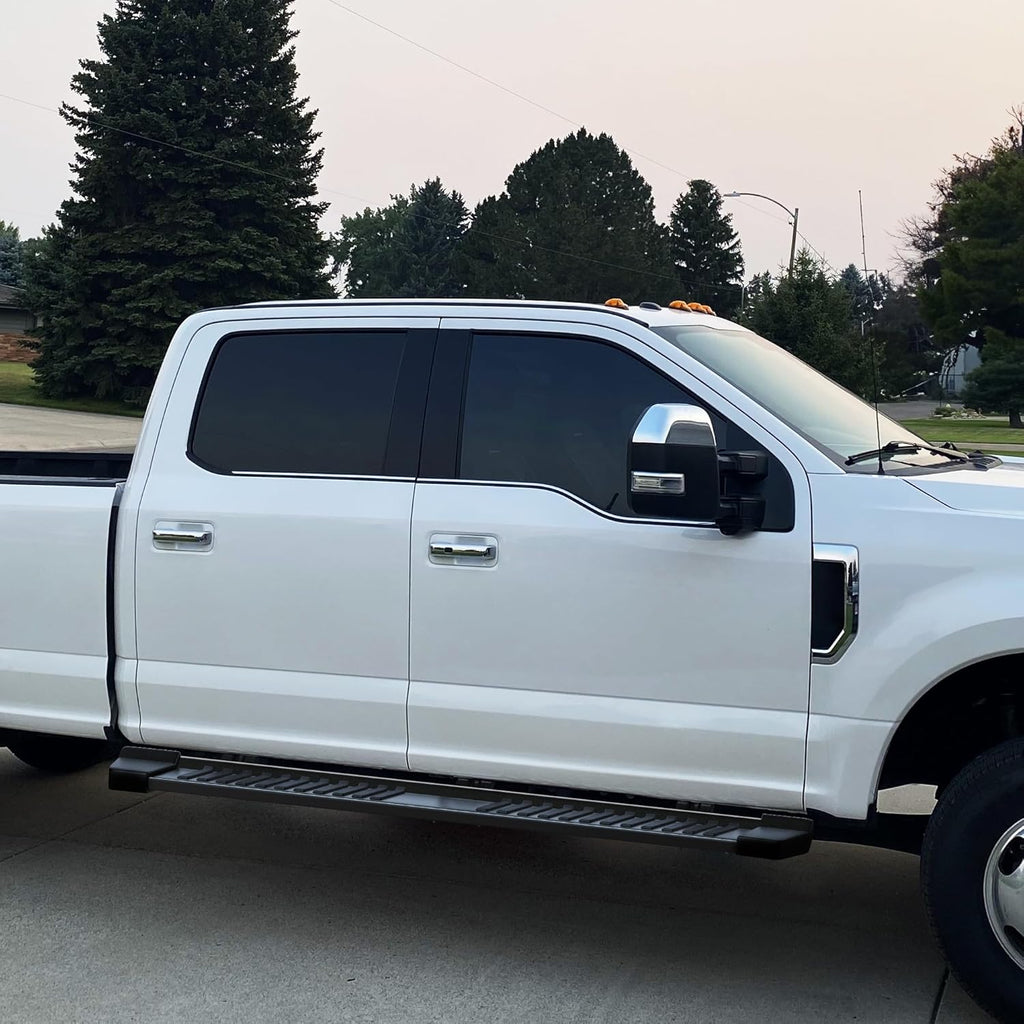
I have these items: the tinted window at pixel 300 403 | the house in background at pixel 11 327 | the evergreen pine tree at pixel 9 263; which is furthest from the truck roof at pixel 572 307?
the evergreen pine tree at pixel 9 263

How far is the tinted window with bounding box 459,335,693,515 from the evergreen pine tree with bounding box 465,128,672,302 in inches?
2618

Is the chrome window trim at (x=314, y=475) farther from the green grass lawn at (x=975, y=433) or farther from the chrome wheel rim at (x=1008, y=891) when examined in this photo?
the green grass lawn at (x=975, y=433)

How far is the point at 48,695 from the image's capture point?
4.62 m

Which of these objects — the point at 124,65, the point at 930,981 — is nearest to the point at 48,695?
the point at 930,981

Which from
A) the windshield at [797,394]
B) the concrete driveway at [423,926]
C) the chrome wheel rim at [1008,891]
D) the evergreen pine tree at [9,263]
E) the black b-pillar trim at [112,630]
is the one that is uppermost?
the evergreen pine tree at [9,263]

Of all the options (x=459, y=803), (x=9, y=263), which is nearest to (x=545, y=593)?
(x=459, y=803)

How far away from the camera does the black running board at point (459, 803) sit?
375 centimetres

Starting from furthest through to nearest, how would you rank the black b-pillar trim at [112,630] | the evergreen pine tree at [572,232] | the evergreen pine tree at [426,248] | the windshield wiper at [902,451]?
1. the evergreen pine tree at [426,248]
2. the evergreen pine tree at [572,232]
3. the black b-pillar trim at [112,630]
4. the windshield wiper at [902,451]

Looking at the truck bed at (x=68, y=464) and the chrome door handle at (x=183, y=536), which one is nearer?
the chrome door handle at (x=183, y=536)

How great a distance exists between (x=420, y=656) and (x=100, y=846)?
202 cm

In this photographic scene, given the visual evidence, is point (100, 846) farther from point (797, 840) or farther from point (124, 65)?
point (124, 65)

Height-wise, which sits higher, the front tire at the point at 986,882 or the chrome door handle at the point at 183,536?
the chrome door handle at the point at 183,536

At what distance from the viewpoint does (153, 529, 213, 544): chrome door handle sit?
4.37m

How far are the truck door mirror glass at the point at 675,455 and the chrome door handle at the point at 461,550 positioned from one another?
0.54 m
